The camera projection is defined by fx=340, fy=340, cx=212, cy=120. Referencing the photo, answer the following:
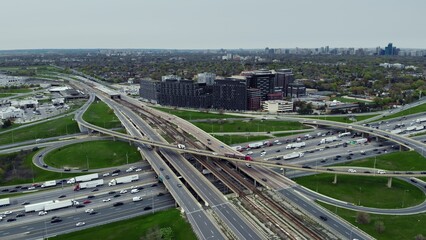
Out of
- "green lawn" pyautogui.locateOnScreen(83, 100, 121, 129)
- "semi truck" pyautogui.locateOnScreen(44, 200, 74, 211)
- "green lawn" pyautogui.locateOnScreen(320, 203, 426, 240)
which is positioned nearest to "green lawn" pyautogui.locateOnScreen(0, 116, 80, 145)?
"green lawn" pyautogui.locateOnScreen(83, 100, 121, 129)

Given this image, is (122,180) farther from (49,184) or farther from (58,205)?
(49,184)

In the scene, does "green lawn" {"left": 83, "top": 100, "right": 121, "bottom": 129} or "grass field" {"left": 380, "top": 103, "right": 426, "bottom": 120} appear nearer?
"green lawn" {"left": 83, "top": 100, "right": 121, "bottom": 129}

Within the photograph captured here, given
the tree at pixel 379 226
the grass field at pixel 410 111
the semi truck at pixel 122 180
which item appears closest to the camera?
the tree at pixel 379 226

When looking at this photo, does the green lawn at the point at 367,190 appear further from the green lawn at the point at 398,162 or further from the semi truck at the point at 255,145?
the semi truck at the point at 255,145

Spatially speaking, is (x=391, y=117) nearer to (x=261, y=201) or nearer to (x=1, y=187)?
(x=261, y=201)

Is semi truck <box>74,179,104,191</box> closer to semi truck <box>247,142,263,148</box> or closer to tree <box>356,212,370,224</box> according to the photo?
semi truck <box>247,142,263,148</box>

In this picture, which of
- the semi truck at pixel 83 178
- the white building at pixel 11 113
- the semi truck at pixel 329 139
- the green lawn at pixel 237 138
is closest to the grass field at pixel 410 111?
the semi truck at pixel 329 139

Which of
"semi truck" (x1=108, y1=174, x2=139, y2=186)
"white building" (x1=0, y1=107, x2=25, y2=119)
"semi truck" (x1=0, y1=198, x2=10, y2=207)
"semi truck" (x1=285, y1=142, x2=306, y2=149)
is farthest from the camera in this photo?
"white building" (x1=0, y1=107, x2=25, y2=119)
